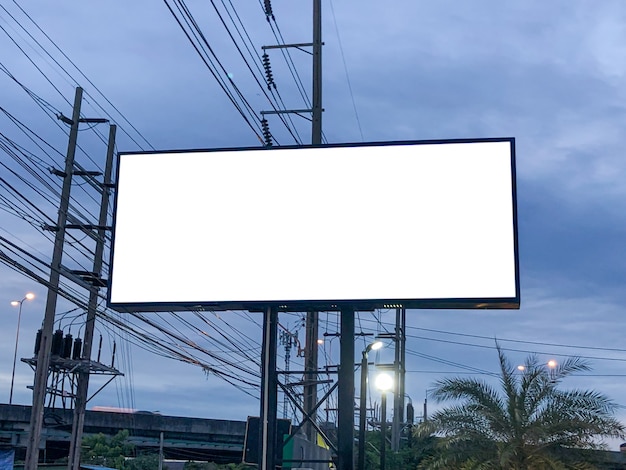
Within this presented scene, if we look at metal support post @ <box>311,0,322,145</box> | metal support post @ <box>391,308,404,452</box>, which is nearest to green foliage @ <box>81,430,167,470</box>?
metal support post @ <box>391,308,404,452</box>

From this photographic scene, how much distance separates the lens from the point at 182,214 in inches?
546

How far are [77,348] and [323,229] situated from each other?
17.2m

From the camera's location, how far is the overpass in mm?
51031

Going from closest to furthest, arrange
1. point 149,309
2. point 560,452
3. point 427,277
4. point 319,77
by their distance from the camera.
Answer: point 427,277 → point 149,309 → point 560,452 → point 319,77

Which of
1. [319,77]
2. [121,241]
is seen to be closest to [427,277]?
[121,241]

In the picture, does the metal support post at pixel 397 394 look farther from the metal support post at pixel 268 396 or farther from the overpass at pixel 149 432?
the metal support post at pixel 268 396

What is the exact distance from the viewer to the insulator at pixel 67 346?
89.5 ft

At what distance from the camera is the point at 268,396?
1361 cm

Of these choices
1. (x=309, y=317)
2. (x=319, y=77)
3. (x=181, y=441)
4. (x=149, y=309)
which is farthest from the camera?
(x=181, y=441)

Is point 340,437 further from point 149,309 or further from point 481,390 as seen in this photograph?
point 481,390

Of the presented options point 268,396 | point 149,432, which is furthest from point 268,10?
point 149,432

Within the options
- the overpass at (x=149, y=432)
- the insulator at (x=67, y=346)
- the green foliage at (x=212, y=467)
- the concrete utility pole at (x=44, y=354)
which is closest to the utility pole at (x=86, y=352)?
the insulator at (x=67, y=346)

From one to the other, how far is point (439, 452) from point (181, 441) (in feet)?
122

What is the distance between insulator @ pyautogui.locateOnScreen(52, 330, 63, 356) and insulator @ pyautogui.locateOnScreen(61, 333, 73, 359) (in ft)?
0.48
